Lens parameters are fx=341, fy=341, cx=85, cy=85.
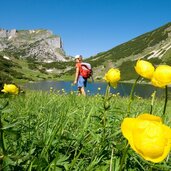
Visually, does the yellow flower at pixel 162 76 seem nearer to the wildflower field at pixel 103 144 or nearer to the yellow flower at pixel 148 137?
the wildflower field at pixel 103 144

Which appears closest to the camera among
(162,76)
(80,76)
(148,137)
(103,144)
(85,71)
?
(148,137)

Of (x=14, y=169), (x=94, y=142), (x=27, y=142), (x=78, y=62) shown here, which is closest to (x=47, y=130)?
(x=27, y=142)

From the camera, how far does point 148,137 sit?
1.30 m

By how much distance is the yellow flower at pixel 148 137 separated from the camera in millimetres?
1228

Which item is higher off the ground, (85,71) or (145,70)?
(85,71)

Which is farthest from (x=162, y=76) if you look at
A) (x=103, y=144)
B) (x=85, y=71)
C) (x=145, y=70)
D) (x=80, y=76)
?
(x=80, y=76)

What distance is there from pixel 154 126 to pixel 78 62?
13.1 m

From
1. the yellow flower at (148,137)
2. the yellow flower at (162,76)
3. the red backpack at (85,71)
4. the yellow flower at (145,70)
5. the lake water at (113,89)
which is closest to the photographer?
the yellow flower at (148,137)

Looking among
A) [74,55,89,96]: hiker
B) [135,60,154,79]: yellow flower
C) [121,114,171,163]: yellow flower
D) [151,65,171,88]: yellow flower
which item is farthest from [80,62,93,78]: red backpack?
[121,114,171,163]: yellow flower

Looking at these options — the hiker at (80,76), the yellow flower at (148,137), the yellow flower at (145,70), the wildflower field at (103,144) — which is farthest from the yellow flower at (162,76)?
the hiker at (80,76)

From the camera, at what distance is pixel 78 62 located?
14.4 m

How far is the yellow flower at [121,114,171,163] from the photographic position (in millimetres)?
1228

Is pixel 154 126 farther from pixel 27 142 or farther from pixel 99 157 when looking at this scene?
pixel 27 142

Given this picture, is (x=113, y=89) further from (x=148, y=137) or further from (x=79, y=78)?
(x=148, y=137)
